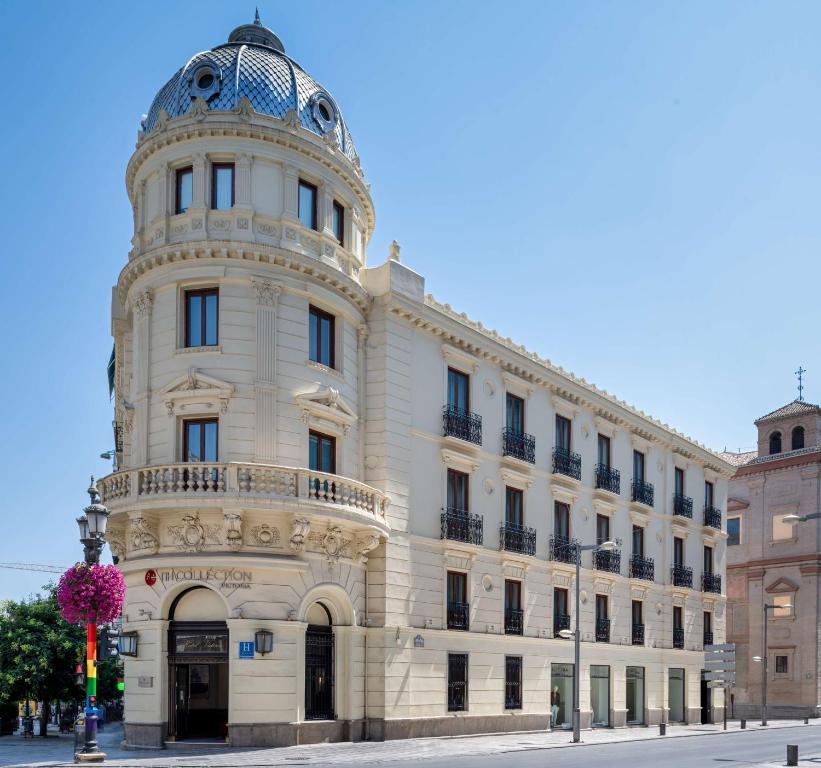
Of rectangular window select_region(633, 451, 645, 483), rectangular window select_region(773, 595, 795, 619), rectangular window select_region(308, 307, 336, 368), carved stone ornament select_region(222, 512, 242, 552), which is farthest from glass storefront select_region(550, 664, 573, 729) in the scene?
rectangular window select_region(773, 595, 795, 619)

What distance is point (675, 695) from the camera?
4753 centimetres

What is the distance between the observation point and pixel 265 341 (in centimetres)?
2755

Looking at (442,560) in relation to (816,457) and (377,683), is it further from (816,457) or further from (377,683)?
(816,457)

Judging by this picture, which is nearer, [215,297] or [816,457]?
[215,297]

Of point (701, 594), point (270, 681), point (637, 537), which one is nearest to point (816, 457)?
point (701, 594)

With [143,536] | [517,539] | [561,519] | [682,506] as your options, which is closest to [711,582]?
[682,506]

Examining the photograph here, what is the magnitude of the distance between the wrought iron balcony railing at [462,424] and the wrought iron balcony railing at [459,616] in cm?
531

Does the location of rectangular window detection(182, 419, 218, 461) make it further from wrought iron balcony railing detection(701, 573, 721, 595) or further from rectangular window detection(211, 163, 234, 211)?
wrought iron balcony railing detection(701, 573, 721, 595)

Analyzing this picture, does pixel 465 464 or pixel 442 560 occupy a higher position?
pixel 465 464

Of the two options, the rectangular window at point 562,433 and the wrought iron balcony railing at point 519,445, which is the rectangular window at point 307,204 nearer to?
the wrought iron balcony railing at point 519,445

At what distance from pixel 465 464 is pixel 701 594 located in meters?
21.3

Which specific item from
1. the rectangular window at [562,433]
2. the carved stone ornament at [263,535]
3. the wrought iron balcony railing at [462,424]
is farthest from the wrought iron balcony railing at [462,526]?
the carved stone ornament at [263,535]

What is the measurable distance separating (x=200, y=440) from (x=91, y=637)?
5975mm

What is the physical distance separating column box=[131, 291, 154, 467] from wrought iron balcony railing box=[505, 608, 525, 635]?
561 inches
